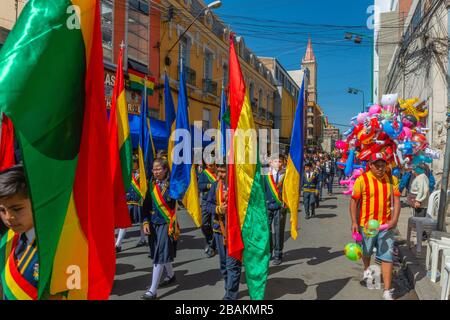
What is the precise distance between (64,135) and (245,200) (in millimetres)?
2159

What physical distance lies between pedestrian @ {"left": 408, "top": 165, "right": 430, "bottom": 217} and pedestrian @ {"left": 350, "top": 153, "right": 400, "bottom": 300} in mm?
2543

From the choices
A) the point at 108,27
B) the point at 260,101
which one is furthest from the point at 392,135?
the point at 260,101

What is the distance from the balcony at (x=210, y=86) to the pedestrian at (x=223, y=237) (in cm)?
1651

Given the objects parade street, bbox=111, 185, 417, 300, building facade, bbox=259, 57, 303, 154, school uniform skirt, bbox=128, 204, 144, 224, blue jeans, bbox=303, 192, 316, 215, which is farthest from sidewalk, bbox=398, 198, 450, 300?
building facade, bbox=259, 57, 303, 154

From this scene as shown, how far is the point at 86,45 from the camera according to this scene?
2.14m

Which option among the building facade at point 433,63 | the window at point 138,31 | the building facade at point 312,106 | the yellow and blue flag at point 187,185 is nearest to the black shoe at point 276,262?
the yellow and blue flag at point 187,185

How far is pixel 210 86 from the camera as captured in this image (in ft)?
72.1

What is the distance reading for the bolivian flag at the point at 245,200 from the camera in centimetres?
371

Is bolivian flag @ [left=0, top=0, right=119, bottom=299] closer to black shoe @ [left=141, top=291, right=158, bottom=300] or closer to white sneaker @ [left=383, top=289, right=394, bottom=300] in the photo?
black shoe @ [left=141, top=291, right=158, bottom=300]

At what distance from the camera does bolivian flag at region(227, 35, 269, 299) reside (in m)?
3.71

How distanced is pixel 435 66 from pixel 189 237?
305 inches
